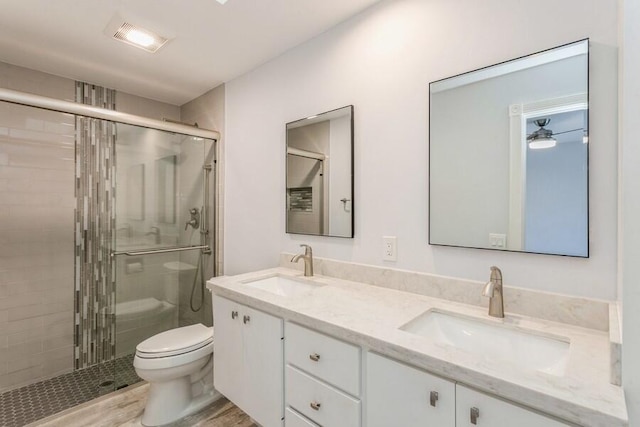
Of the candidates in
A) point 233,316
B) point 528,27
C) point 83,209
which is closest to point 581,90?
point 528,27

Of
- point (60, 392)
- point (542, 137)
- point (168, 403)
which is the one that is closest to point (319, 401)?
point (168, 403)

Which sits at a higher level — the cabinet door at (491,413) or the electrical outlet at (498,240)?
the electrical outlet at (498,240)

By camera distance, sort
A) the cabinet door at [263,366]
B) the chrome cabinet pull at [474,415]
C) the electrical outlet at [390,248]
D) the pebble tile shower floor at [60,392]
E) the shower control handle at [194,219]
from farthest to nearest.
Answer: the shower control handle at [194,219]
the pebble tile shower floor at [60,392]
the electrical outlet at [390,248]
the cabinet door at [263,366]
the chrome cabinet pull at [474,415]

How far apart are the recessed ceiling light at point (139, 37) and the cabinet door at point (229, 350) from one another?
1.63m

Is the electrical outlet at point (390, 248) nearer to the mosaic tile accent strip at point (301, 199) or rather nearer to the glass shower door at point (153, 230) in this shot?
the mosaic tile accent strip at point (301, 199)

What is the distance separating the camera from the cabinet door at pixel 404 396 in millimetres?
880

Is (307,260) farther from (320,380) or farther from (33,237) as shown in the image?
(33,237)

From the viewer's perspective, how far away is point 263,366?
1468 millimetres

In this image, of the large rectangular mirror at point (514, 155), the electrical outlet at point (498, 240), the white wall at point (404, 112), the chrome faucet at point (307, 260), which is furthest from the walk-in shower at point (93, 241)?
the electrical outlet at point (498, 240)

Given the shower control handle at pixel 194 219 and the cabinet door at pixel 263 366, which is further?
the shower control handle at pixel 194 219

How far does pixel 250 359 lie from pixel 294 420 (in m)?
0.36

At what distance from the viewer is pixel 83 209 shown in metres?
2.55

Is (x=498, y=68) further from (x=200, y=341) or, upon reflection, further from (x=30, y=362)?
(x=30, y=362)

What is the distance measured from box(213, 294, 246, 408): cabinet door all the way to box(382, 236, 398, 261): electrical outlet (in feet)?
2.62
